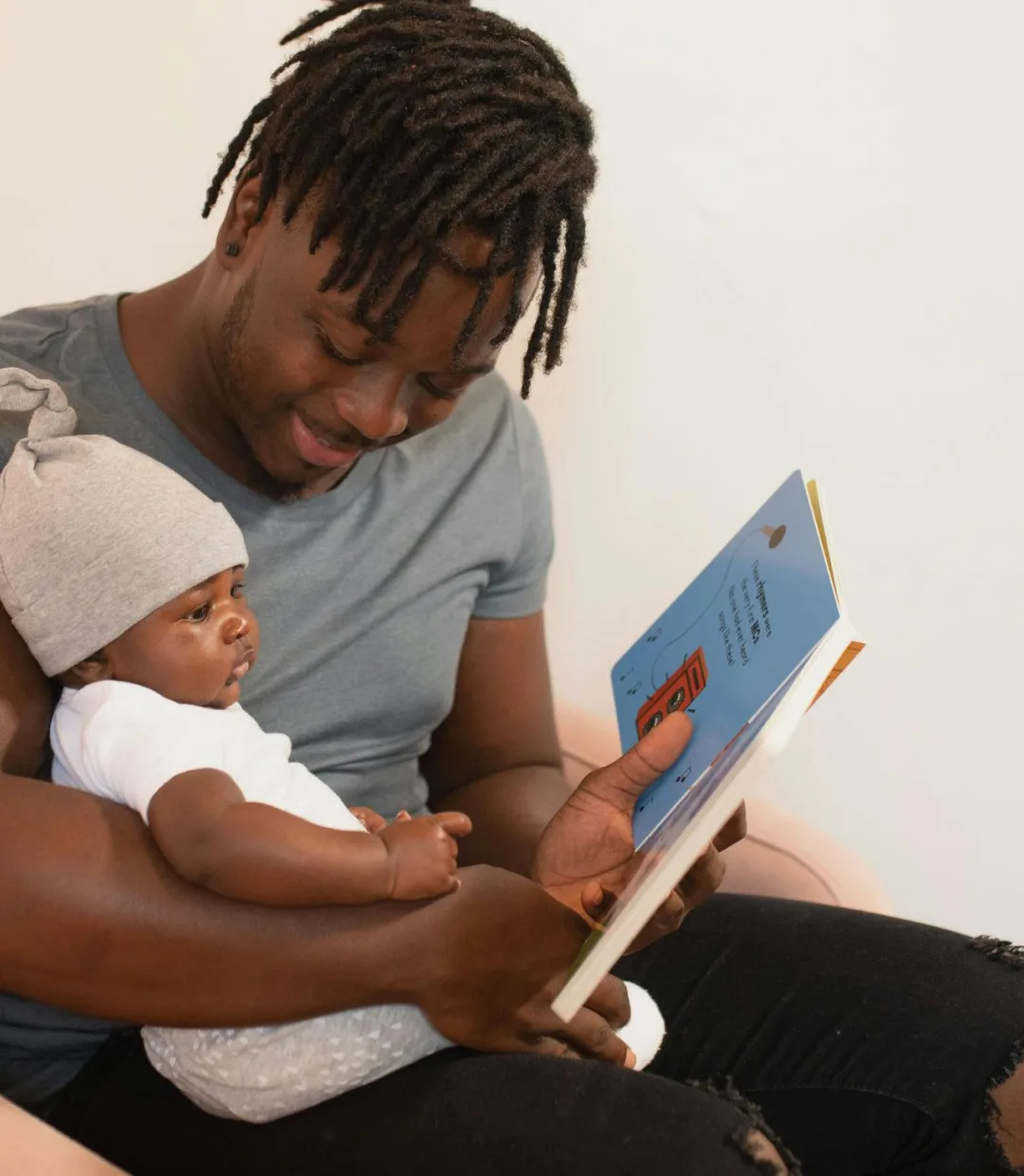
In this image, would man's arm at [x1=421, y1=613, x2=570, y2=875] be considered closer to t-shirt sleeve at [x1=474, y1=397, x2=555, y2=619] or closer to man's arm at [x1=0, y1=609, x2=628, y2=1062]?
t-shirt sleeve at [x1=474, y1=397, x2=555, y2=619]

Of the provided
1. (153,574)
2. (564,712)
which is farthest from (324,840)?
(564,712)

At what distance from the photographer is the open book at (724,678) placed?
761 mm

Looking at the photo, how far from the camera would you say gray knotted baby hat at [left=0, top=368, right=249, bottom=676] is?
86cm

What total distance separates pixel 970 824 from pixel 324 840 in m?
1.20

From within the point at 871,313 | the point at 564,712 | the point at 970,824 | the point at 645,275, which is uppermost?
the point at 871,313

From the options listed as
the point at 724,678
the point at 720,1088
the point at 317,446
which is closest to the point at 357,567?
the point at 317,446

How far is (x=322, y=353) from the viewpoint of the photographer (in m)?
0.95

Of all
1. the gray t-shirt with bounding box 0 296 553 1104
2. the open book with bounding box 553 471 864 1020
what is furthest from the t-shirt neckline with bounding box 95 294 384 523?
the open book with bounding box 553 471 864 1020

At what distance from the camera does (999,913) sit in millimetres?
1767

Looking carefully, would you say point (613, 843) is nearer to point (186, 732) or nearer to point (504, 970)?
point (504, 970)

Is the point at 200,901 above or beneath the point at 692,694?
beneath

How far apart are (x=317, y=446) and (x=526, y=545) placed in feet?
1.15

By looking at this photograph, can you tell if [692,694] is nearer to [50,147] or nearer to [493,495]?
[493,495]

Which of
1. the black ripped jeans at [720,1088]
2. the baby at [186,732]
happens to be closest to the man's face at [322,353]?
the baby at [186,732]
